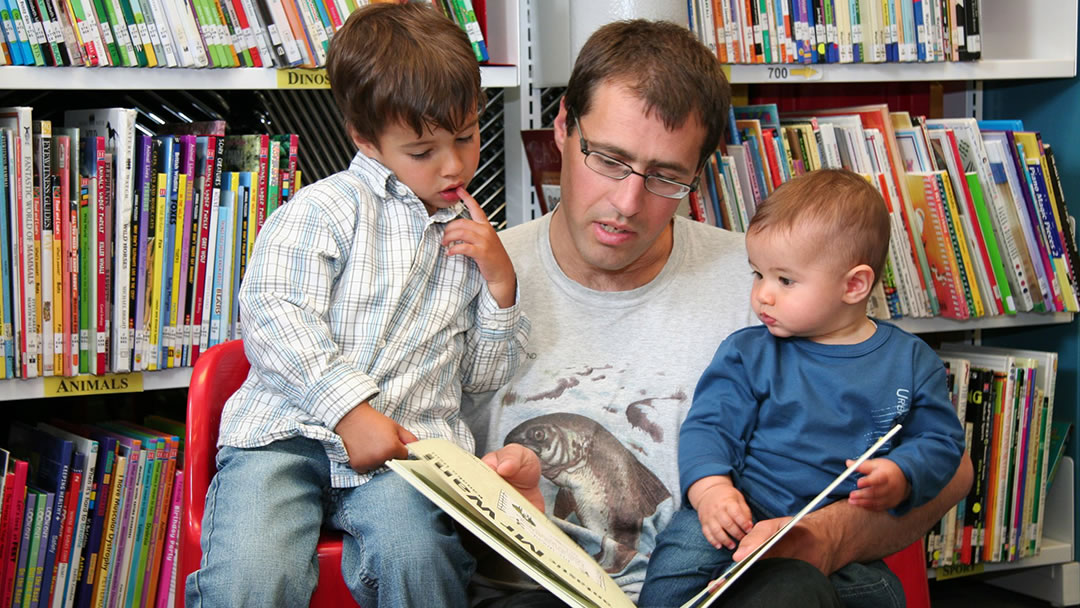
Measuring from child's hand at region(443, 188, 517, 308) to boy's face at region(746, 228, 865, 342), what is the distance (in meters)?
0.33

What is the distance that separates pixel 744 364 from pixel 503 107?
37.2 inches

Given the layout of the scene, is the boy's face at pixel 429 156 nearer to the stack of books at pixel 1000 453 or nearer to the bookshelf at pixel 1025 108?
the bookshelf at pixel 1025 108

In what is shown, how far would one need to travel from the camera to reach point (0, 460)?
1.69 meters

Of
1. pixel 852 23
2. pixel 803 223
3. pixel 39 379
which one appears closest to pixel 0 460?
pixel 39 379

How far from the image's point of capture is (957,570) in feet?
7.93

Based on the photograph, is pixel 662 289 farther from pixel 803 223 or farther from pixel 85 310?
pixel 85 310

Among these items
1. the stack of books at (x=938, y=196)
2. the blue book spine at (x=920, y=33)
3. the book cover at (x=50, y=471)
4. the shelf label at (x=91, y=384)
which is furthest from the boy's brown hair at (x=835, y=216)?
the book cover at (x=50, y=471)

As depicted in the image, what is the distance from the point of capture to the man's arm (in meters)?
1.29

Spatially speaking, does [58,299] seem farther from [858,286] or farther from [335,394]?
[858,286]

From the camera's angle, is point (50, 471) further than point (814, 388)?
Yes

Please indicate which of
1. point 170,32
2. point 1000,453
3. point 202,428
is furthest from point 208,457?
point 1000,453

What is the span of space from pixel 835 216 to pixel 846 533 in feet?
1.31

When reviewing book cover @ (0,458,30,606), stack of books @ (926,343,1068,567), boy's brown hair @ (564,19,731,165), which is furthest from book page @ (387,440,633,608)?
stack of books @ (926,343,1068,567)

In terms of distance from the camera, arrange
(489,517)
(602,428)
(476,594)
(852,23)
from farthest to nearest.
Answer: (852,23)
(602,428)
(476,594)
(489,517)
